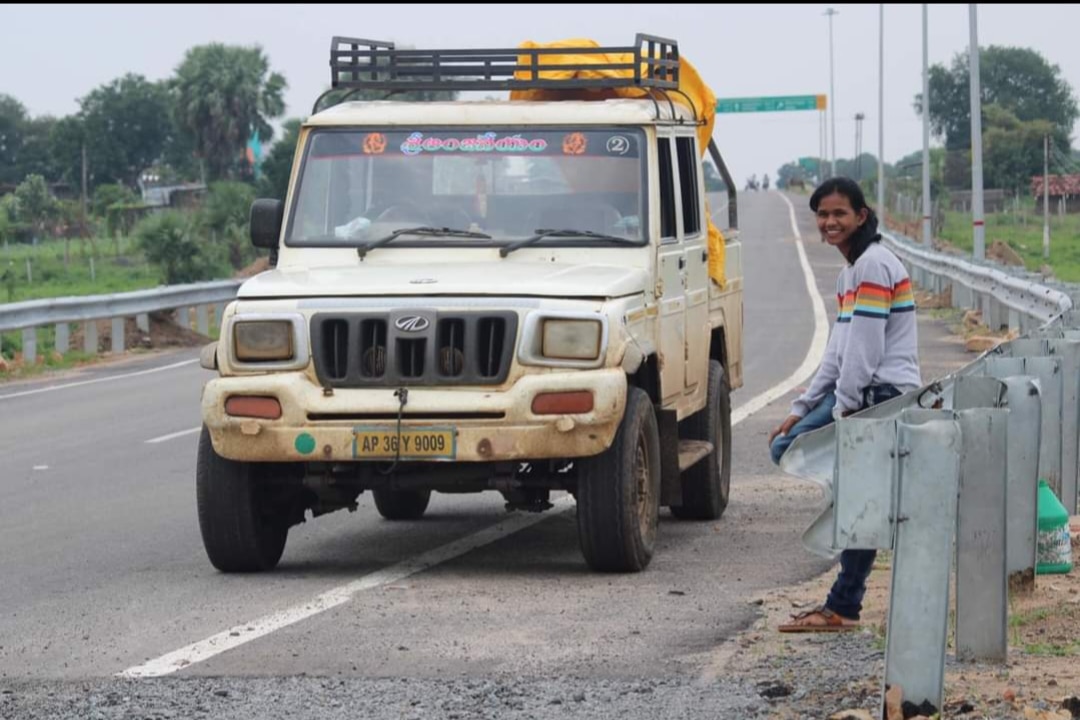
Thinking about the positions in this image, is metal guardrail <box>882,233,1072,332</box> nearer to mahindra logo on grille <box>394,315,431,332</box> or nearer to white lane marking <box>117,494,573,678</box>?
white lane marking <box>117,494,573,678</box>

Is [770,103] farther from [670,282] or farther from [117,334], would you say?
[670,282]

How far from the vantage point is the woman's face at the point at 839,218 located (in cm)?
806

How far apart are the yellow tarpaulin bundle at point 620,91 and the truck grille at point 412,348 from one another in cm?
244

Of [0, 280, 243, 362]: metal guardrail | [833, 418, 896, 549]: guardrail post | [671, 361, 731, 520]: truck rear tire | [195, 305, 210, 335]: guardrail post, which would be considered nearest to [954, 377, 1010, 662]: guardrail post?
[833, 418, 896, 549]: guardrail post

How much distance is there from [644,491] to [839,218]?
2.08 meters

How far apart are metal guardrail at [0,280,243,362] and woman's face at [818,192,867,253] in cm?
1719

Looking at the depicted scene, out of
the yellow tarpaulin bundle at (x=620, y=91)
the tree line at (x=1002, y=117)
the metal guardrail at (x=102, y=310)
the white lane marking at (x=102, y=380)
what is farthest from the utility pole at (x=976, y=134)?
the tree line at (x=1002, y=117)

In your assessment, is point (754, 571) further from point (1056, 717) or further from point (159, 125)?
point (159, 125)

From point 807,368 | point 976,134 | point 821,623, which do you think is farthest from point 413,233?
point 976,134

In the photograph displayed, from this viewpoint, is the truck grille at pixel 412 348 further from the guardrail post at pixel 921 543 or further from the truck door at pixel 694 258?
the guardrail post at pixel 921 543

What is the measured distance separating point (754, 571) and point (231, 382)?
8.44 ft

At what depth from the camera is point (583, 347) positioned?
9.02 metres

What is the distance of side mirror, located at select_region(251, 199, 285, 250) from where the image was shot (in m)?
10.4

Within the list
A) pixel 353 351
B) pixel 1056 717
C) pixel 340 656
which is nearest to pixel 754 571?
pixel 353 351
